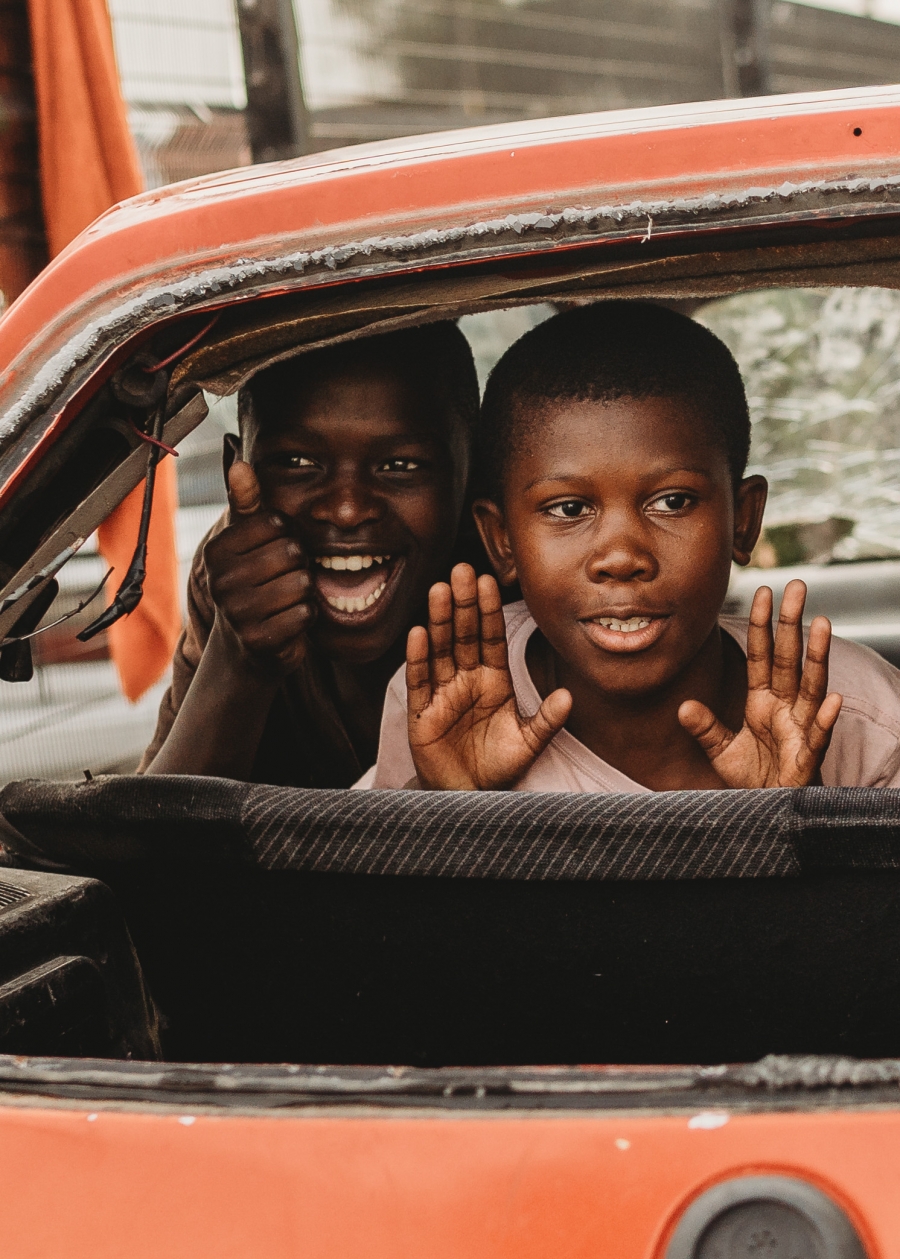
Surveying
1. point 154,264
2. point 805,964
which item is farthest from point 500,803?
point 154,264

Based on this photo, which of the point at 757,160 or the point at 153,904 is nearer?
the point at 757,160

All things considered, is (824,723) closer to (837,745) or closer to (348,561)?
(837,745)

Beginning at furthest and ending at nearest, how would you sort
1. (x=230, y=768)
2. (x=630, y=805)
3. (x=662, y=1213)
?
(x=230, y=768) → (x=630, y=805) → (x=662, y=1213)

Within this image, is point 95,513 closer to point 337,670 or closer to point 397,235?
point 397,235

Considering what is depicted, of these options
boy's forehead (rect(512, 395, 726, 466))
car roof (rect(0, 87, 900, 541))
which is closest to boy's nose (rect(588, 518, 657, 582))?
boy's forehead (rect(512, 395, 726, 466))

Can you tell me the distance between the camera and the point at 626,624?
1705mm

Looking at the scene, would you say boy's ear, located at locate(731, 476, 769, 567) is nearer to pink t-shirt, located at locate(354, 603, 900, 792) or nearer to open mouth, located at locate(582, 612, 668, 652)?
pink t-shirt, located at locate(354, 603, 900, 792)

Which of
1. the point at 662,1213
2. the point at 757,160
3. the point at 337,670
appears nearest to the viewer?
the point at 662,1213

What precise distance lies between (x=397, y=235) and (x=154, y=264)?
0.69 feet

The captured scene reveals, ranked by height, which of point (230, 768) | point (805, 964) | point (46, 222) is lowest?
point (805, 964)

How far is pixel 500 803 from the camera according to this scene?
41.2 inches

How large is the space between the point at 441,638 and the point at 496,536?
→ 0.34 metres

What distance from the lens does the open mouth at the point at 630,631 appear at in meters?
1.70

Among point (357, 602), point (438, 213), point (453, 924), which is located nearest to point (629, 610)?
point (357, 602)
